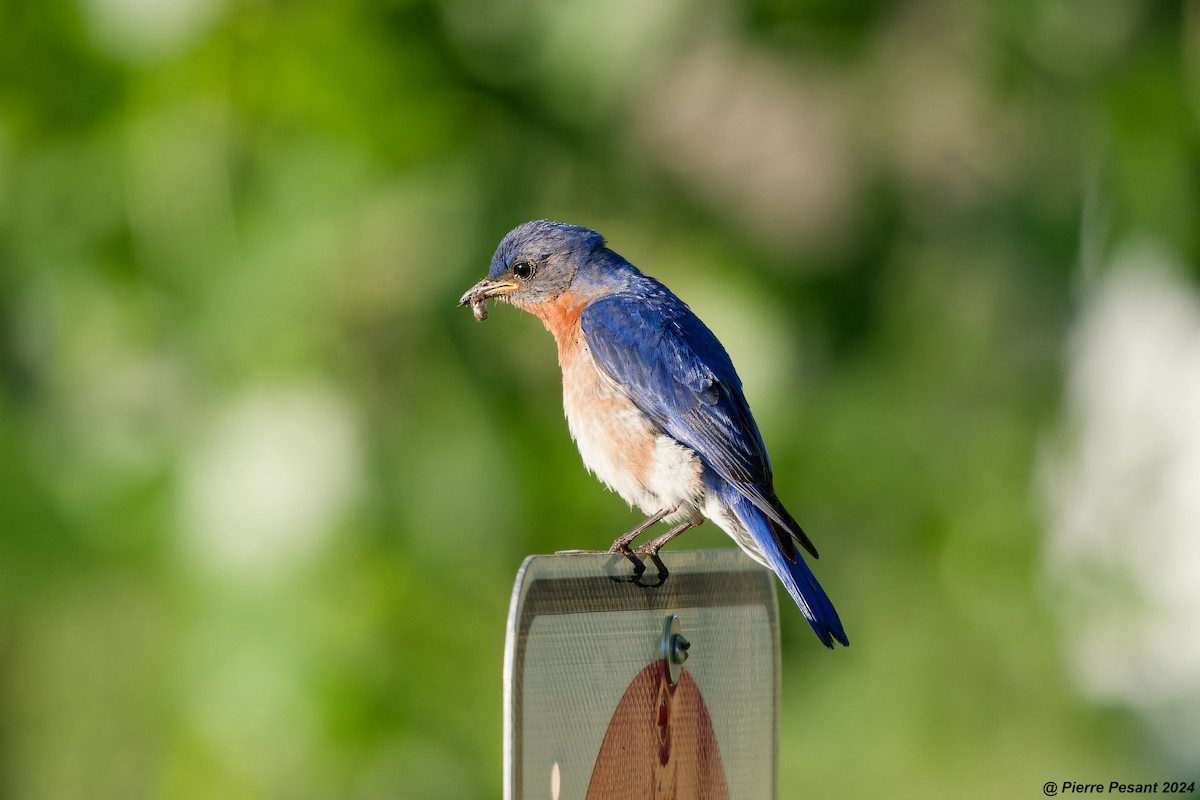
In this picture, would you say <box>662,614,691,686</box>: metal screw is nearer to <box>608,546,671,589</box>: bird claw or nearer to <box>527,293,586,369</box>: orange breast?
<box>608,546,671,589</box>: bird claw

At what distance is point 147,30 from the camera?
3566 millimetres

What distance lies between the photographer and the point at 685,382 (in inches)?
124

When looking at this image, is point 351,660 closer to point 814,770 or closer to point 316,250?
point 316,250

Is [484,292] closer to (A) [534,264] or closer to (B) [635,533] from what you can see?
(A) [534,264]

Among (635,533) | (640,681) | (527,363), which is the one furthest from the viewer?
(527,363)

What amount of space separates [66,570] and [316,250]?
1.12 meters

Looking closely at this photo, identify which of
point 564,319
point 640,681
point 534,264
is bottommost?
point 640,681

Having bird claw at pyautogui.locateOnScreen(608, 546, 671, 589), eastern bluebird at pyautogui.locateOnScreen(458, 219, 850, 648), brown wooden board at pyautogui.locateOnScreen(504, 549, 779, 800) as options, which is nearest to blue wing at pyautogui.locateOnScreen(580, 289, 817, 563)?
eastern bluebird at pyautogui.locateOnScreen(458, 219, 850, 648)

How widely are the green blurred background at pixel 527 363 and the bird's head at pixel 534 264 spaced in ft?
0.98

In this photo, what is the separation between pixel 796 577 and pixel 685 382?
23.4 inches

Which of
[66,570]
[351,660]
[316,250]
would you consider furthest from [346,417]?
[66,570]

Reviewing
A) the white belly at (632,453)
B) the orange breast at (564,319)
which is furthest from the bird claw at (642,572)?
the orange breast at (564,319)

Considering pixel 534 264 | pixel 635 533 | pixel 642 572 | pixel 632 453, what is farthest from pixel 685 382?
pixel 642 572

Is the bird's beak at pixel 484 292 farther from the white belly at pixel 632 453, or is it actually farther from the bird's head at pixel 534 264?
the white belly at pixel 632 453
